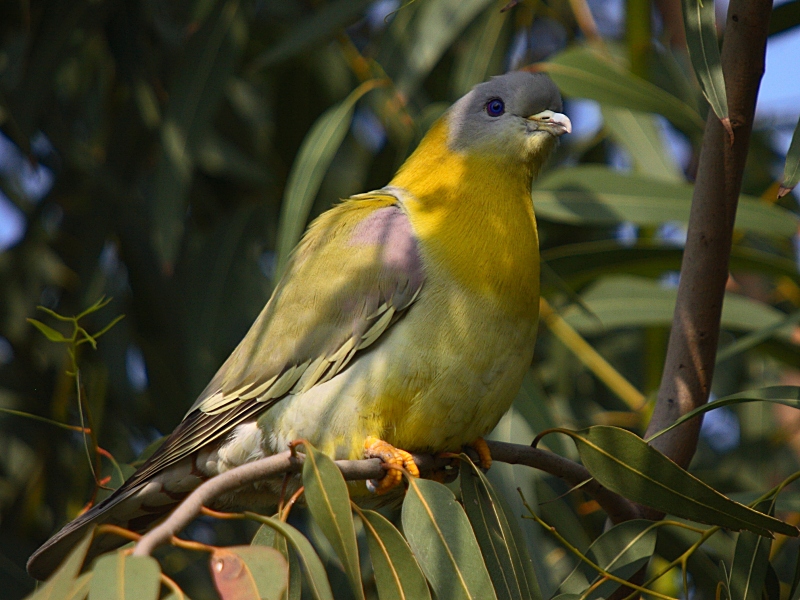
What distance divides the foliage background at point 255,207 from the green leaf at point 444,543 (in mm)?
1007

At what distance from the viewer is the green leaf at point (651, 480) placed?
1618mm

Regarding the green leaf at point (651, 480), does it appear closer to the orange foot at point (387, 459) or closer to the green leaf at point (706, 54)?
the orange foot at point (387, 459)

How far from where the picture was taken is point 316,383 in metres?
2.16

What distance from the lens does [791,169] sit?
1596 millimetres

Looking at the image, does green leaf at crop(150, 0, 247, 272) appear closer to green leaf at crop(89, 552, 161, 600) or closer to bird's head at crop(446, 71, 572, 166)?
bird's head at crop(446, 71, 572, 166)

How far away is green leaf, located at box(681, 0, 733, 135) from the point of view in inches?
63.8

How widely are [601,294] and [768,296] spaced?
155cm

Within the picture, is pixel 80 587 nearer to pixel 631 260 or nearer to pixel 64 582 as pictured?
pixel 64 582

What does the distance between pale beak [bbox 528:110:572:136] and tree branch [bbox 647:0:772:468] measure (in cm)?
59

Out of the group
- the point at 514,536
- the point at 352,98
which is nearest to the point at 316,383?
the point at 514,536

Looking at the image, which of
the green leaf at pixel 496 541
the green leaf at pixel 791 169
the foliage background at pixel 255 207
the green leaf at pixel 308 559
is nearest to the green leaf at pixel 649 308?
the foliage background at pixel 255 207

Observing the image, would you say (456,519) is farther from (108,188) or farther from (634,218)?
(108,188)

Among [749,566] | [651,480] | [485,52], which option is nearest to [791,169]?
[651,480]

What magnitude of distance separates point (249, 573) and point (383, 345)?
0.91 metres
